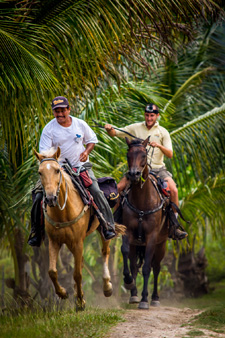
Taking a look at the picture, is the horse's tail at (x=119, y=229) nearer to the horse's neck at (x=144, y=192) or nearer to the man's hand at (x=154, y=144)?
the horse's neck at (x=144, y=192)

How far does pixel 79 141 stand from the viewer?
827cm

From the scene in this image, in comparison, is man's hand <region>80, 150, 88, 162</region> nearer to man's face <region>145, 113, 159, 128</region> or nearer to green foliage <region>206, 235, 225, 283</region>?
man's face <region>145, 113, 159, 128</region>

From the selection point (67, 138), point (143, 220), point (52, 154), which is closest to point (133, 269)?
point (143, 220)

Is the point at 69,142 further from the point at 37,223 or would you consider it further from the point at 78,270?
the point at 78,270

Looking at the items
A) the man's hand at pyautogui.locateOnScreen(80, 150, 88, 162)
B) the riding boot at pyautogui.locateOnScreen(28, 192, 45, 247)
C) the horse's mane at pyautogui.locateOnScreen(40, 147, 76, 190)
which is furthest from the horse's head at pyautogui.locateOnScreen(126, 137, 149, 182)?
the riding boot at pyautogui.locateOnScreen(28, 192, 45, 247)

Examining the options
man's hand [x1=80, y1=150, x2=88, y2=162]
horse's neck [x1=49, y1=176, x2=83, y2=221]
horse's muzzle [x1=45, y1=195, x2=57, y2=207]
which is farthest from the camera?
man's hand [x1=80, y1=150, x2=88, y2=162]

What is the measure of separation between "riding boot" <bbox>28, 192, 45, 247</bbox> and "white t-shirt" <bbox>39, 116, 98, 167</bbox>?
0.69 m

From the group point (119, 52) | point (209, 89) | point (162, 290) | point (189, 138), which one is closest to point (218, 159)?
point (189, 138)

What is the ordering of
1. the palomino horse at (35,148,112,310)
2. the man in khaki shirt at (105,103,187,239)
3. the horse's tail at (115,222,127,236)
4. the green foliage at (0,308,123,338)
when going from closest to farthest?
1. the green foliage at (0,308,123,338)
2. the palomino horse at (35,148,112,310)
3. the horse's tail at (115,222,127,236)
4. the man in khaki shirt at (105,103,187,239)

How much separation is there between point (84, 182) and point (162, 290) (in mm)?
13500

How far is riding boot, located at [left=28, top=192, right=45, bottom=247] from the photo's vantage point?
8125 millimetres

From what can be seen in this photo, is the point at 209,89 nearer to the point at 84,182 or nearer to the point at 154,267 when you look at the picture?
the point at 154,267

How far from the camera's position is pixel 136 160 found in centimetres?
892

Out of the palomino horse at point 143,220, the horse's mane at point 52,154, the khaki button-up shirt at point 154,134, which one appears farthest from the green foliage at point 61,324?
the khaki button-up shirt at point 154,134
